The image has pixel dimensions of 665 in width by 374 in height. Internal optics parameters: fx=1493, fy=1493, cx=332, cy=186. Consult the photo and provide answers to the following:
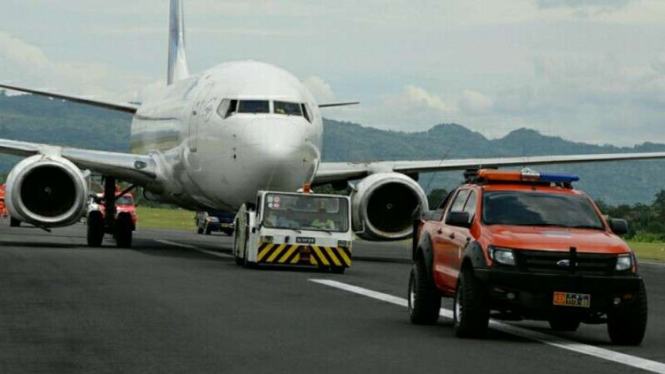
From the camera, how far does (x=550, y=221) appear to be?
54.3 feet

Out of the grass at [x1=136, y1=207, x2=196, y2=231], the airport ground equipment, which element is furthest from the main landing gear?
the grass at [x1=136, y1=207, x2=196, y2=231]

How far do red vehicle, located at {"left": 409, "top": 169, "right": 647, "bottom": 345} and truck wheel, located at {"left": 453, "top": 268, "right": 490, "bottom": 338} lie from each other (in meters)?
0.01

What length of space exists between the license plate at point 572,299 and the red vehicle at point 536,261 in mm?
10

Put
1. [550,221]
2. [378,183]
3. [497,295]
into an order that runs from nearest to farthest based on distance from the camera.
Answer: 1. [497,295]
2. [550,221]
3. [378,183]

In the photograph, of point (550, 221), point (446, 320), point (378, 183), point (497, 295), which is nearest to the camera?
point (497, 295)

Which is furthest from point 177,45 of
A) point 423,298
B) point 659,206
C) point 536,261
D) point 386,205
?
point 659,206

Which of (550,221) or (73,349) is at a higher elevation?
(550,221)

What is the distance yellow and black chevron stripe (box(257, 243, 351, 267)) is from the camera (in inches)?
1196

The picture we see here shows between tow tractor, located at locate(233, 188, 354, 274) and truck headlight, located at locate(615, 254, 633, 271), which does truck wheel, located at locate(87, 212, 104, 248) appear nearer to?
tow tractor, located at locate(233, 188, 354, 274)

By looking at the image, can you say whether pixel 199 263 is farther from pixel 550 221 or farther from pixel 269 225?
pixel 550 221

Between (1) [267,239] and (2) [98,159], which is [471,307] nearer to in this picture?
(1) [267,239]

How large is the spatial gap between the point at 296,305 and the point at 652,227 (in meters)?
74.8

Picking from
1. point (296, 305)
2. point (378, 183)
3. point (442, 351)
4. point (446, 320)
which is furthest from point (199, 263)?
point (442, 351)

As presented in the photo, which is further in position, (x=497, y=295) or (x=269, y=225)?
(x=269, y=225)
